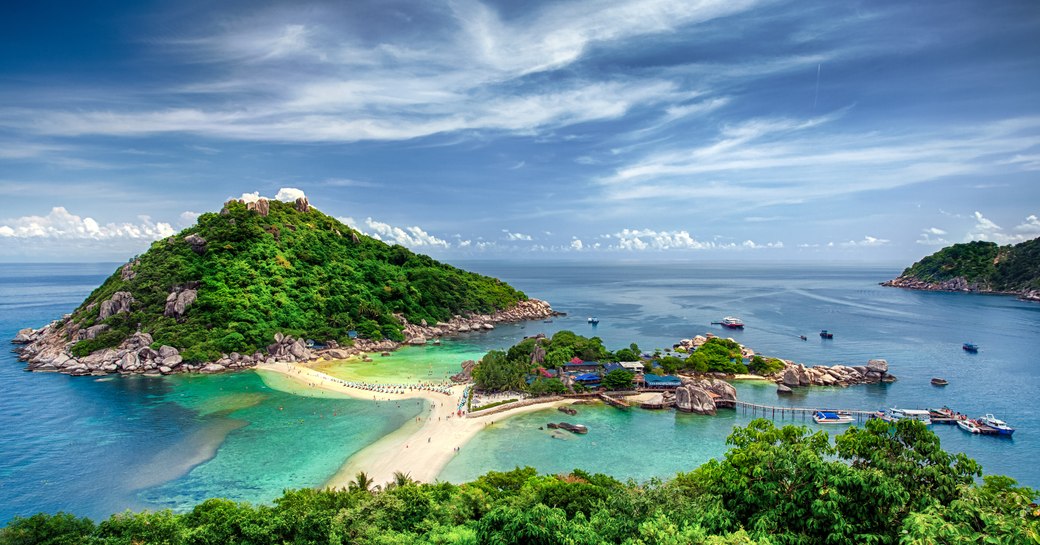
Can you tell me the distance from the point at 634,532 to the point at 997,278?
182976mm

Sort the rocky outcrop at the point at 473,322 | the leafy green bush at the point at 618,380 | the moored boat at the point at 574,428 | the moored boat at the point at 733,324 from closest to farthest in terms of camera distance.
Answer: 1. the moored boat at the point at 574,428
2. the leafy green bush at the point at 618,380
3. the rocky outcrop at the point at 473,322
4. the moored boat at the point at 733,324

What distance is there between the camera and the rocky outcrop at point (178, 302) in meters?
64.4

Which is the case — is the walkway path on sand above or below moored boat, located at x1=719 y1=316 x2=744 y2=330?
below

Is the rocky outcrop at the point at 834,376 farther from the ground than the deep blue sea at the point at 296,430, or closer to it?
farther from the ground

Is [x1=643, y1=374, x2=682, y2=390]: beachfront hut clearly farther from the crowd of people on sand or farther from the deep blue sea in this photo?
the crowd of people on sand

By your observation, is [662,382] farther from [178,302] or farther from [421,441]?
[178,302]

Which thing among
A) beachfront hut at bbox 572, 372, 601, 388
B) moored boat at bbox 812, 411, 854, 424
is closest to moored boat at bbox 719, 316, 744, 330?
moored boat at bbox 812, 411, 854, 424

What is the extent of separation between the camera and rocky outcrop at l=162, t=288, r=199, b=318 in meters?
64.4

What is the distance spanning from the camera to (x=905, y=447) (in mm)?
15320

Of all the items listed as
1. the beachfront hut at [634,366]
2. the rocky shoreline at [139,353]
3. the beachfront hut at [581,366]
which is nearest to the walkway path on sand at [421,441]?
the beachfront hut at [581,366]

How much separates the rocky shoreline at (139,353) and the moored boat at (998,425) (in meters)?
66.5

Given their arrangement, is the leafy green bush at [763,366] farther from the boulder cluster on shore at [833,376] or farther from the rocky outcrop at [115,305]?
the rocky outcrop at [115,305]

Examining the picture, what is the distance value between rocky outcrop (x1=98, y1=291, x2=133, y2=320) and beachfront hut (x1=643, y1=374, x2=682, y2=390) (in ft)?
221

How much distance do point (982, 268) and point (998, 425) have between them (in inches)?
5748
